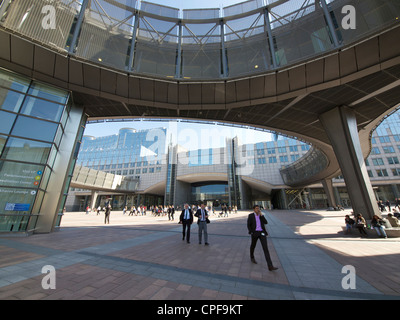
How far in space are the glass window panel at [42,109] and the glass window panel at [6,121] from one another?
24.4 inches

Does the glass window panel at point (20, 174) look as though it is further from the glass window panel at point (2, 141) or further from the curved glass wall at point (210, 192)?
the curved glass wall at point (210, 192)

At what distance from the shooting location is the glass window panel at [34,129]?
9.06 meters

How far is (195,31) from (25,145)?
1354 cm

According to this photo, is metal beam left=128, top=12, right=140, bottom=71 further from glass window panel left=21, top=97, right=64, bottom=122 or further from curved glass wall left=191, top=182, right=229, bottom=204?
curved glass wall left=191, top=182, right=229, bottom=204

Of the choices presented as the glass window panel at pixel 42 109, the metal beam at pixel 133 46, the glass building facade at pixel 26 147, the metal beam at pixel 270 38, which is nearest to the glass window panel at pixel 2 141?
the glass building facade at pixel 26 147

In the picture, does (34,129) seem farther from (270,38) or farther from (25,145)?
(270,38)

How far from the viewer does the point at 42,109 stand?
390 inches

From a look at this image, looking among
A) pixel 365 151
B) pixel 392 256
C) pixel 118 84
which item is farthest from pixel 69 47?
pixel 365 151

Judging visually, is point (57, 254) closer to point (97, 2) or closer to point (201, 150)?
point (97, 2)

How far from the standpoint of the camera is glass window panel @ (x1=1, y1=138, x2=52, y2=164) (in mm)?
8703

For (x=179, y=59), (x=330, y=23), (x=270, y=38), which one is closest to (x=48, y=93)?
(x=179, y=59)

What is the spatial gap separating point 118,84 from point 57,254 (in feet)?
32.1

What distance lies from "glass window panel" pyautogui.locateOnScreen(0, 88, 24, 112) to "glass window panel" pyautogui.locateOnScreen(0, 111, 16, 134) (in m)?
0.33

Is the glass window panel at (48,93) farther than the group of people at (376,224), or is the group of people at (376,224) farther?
the glass window panel at (48,93)
